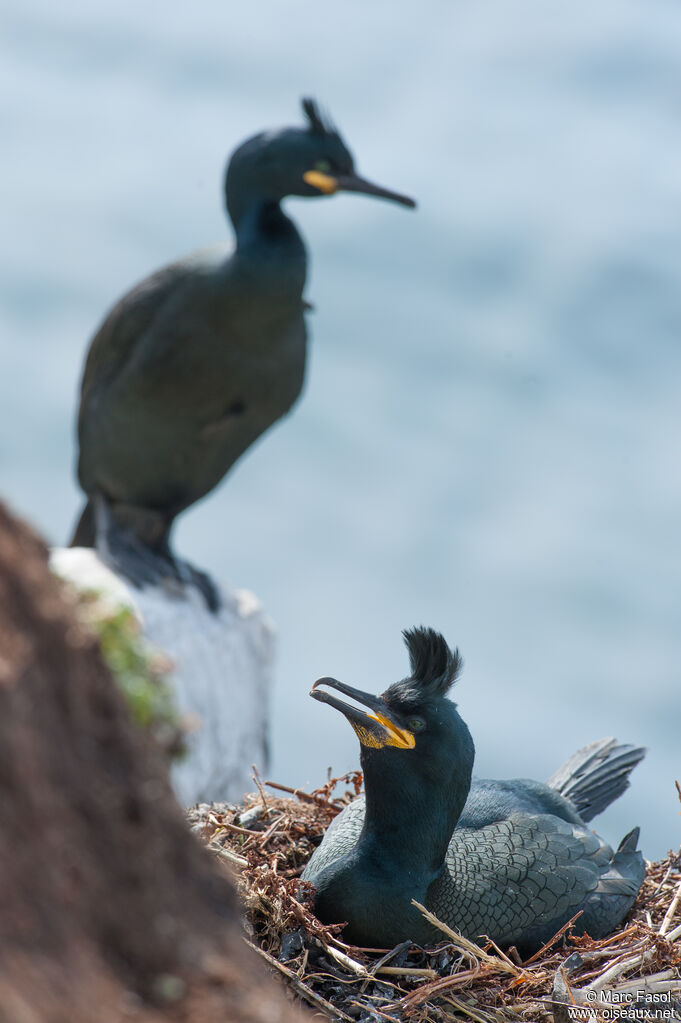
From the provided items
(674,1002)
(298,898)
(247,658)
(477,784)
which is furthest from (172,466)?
(674,1002)

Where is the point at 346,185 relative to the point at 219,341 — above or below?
above

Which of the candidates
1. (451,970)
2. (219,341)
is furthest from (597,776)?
(219,341)

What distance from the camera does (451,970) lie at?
2553 millimetres

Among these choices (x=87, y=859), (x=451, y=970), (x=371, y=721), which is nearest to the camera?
(x=87, y=859)

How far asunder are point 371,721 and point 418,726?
0.37 ft

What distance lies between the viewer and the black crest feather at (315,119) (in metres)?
4.74

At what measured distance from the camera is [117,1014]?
1066 mm

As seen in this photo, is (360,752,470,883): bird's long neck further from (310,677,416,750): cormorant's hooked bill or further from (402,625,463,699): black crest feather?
(402,625,463,699): black crest feather

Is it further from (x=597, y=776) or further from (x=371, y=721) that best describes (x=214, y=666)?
(x=371, y=721)

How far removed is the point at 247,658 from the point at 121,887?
5.09m

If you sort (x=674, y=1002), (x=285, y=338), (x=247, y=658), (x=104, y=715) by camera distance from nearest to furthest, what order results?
(x=104, y=715) → (x=674, y=1002) → (x=285, y=338) → (x=247, y=658)

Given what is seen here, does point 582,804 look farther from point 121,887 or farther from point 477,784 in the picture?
point 121,887

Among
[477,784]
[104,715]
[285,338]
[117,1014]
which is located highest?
[285,338]

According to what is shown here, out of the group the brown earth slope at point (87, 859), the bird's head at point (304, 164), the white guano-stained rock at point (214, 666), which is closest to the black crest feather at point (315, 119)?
the bird's head at point (304, 164)
